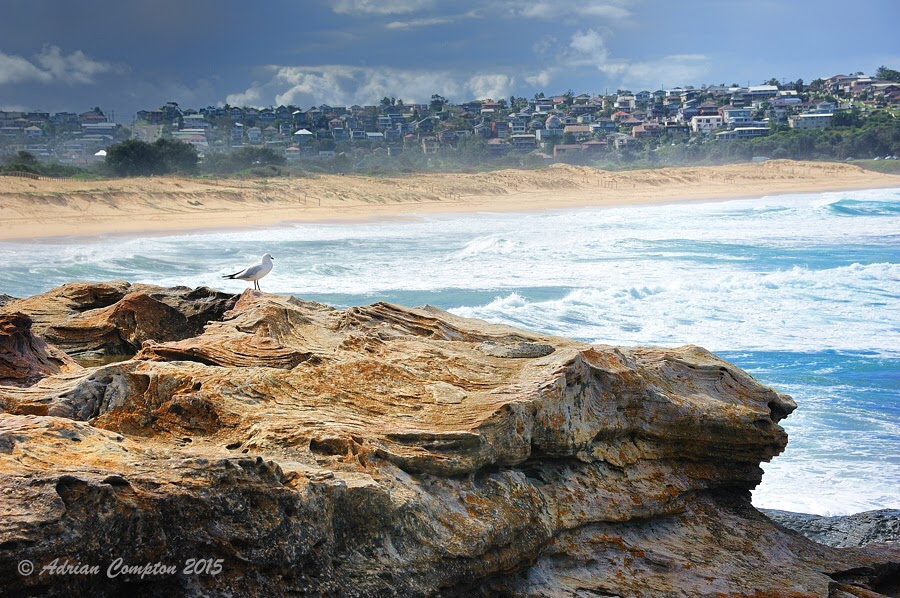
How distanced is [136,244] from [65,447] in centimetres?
2650

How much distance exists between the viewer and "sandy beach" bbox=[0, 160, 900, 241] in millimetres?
35844

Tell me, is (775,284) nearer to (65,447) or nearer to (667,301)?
(667,301)

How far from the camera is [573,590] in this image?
4.52 metres

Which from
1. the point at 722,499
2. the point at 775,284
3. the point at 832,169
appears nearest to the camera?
the point at 722,499

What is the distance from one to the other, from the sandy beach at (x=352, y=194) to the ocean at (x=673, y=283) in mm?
4341

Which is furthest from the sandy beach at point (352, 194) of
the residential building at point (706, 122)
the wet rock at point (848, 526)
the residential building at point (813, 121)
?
the residential building at point (706, 122)

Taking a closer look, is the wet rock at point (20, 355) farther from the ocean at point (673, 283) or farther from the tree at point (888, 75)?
the tree at point (888, 75)

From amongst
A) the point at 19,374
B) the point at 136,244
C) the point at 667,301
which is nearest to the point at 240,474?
the point at 19,374

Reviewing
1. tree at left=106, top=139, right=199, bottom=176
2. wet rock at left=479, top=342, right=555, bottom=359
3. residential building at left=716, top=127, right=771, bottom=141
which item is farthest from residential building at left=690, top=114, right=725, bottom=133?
wet rock at left=479, top=342, right=555, bottom=359

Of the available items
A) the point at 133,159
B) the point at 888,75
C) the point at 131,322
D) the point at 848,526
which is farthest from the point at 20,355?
the point at 888,75

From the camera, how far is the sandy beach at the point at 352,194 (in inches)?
1411

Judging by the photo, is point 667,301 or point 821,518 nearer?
point 821,518

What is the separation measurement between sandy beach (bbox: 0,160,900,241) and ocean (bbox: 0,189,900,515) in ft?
14.2

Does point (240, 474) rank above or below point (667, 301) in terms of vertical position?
above
